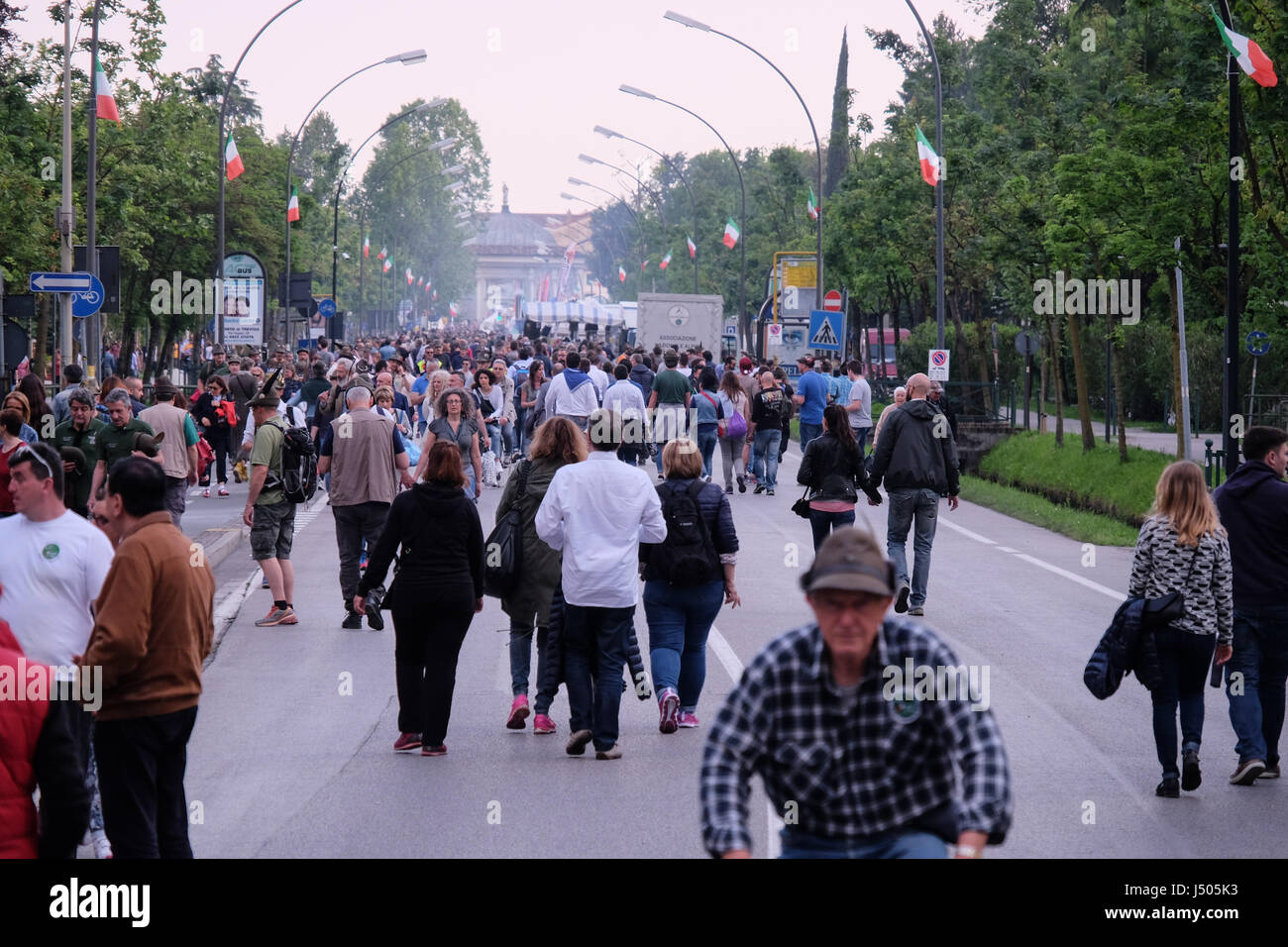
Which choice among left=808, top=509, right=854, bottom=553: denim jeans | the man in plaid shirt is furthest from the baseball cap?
left=808, top=509, right=854, bottom=553: denim jeans

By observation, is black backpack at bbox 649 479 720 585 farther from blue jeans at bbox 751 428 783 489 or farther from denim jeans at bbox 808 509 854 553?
blue jeans at bbox 751 428 783 489

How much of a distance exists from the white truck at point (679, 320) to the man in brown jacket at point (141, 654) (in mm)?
43483

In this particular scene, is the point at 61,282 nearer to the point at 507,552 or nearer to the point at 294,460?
the point at 294,460

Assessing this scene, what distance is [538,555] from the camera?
388 inches

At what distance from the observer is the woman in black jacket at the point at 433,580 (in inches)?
364

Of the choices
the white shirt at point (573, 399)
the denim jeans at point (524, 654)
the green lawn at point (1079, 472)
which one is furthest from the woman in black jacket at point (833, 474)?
the white shirt at point (573, 399)

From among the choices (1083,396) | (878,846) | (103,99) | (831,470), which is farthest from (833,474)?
(103,99)

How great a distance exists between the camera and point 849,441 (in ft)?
46.9

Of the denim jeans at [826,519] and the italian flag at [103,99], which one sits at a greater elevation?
the italian flag at [103,99]

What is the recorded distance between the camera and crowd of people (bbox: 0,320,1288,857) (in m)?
4.19

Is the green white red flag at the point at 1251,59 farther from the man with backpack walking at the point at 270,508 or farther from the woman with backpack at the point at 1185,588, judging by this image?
the woman with backpack at the point at 1185,588

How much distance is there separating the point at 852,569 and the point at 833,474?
1035 centimetres

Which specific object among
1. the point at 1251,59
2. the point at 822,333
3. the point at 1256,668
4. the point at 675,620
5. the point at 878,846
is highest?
the point at 1251,59
